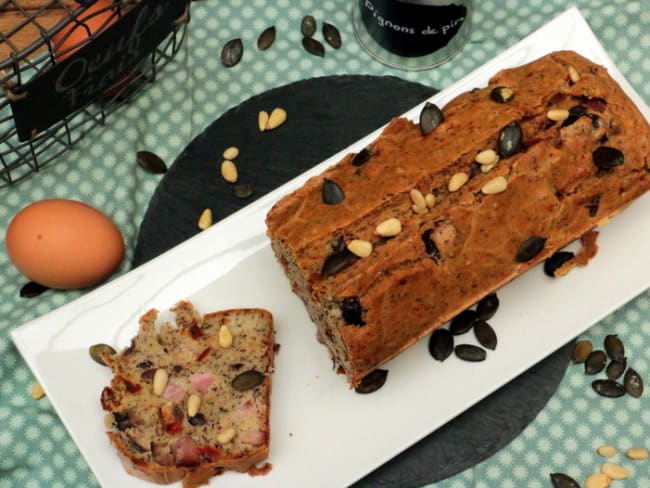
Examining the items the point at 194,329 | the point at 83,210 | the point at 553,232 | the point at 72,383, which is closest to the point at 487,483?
the point at 553,232

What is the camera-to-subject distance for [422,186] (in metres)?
2.20

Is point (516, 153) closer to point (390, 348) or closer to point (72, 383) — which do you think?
point (390, 348)

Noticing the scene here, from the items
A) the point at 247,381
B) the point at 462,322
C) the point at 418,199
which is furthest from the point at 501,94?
the point at 247,381

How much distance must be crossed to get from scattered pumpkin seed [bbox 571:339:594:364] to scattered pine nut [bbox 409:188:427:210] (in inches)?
26.6

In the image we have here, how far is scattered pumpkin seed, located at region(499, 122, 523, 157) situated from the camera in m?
2.21

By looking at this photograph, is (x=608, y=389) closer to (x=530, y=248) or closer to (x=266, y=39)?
(x=530, y=248)

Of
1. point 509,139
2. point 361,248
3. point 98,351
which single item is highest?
point 509,139

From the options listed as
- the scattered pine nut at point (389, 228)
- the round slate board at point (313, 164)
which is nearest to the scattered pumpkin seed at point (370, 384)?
the round slate board at point (313, 164)

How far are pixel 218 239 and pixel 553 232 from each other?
854 mm

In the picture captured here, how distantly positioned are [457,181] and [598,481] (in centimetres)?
90

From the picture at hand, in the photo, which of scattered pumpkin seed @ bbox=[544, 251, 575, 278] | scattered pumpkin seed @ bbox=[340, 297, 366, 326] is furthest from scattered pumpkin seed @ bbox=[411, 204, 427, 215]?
scattered pumpkin seed @ bbox=[544, 251, 575, 278]

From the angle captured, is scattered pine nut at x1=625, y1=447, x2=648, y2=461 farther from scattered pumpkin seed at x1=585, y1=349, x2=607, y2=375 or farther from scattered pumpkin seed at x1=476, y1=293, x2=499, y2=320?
scattered pumpkin seed at x1=476, y1=293, x2=499, y2=320

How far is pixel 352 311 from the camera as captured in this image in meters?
2.17

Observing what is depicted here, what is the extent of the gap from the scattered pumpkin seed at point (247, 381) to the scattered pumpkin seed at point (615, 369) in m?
0.93
